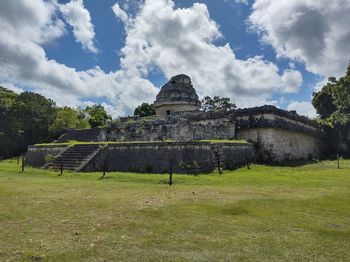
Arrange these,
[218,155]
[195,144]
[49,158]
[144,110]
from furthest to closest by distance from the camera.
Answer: [144,110] < [49,158] < [218,155] < [195,144]

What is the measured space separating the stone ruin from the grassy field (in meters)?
3.45

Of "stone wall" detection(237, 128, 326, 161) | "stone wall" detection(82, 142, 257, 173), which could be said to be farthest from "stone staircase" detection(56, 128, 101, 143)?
"stone wall" detection(237, 128, 326, 161)

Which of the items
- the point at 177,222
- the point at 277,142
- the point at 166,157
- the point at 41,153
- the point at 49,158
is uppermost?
the point at 277,142

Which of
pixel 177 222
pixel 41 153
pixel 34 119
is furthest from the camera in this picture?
pixel 34 119

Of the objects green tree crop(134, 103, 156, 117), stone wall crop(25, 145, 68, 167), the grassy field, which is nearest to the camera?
the grassy field

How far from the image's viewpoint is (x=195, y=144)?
15656mm

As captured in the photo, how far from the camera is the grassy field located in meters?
5.35

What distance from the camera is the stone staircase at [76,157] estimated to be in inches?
722

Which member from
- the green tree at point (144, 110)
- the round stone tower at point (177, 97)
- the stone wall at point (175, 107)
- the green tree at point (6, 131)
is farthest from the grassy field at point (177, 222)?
the green tree at point (144, 110)

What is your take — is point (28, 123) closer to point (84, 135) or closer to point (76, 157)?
point (84, 135)

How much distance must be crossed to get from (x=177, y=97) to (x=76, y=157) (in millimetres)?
14731

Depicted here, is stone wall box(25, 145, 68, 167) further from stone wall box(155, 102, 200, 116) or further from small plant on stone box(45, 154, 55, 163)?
stone wall box(155, 102, 200, 116)

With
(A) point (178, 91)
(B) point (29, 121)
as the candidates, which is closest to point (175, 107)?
(A) point (178, 91)

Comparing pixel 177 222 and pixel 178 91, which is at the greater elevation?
pixel 178 91
